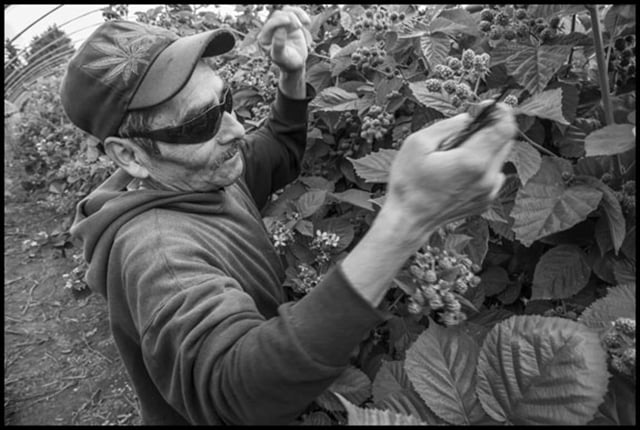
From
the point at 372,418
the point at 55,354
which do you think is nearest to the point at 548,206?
the point at 372,418

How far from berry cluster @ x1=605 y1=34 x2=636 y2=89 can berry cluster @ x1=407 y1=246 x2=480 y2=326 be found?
817mm

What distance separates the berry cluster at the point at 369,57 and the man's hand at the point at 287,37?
0.67 feet

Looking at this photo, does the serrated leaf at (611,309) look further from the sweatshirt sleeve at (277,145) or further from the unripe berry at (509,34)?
the sweatshirt sleeve at (277,145)

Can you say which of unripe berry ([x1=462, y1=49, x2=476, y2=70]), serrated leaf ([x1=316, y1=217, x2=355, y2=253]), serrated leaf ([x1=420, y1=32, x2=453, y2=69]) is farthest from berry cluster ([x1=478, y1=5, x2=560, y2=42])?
serrated leaf ([x1=316, y1=217, x2=355, y2=253])

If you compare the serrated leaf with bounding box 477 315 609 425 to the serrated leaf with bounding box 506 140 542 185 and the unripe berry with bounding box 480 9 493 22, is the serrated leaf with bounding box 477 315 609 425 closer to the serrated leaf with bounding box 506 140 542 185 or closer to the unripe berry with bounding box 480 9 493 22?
the serrated leaf with bounding box 506 140 542 185

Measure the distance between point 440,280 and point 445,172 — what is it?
34 centimetres

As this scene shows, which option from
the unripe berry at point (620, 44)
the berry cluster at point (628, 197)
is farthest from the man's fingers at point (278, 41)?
the berry cluster at point (628, 197)

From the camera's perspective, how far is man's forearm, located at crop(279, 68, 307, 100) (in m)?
1.95

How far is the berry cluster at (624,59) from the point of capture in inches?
56.7

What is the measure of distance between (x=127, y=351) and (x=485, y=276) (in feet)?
4.05

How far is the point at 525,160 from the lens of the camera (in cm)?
129

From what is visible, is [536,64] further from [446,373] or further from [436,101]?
[446,373]

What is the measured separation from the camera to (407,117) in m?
1.93

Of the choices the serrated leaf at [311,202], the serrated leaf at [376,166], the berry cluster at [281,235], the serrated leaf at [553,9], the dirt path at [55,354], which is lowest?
the dirt path at [55,354]
